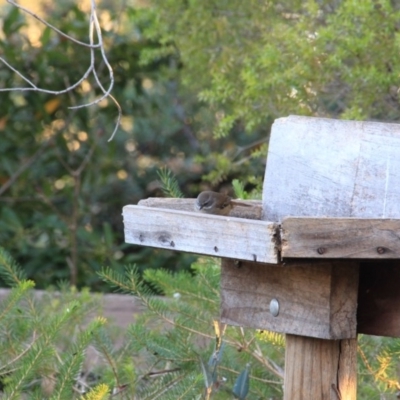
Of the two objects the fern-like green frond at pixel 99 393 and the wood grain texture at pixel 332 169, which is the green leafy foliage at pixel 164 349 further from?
the wood grain texture at pixel 332 169

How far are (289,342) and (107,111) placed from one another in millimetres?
4287

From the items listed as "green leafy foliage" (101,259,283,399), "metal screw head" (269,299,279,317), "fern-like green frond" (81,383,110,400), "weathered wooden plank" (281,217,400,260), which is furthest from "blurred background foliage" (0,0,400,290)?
"fern-like green frond" (81,383,110,400)

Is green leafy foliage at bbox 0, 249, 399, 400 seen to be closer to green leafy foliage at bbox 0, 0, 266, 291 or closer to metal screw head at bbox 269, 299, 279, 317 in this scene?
metal screw head at bbox 269, 299, 279, 317

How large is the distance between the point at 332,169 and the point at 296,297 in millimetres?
327

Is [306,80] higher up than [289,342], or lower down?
higher up

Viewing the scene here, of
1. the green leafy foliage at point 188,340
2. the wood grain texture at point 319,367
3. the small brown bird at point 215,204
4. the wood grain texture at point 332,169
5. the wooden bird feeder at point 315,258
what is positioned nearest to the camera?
the wooden bird feeder at point 315,258

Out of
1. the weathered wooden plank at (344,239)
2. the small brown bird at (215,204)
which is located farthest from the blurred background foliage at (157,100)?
the weathered wooden plank at (344,239)

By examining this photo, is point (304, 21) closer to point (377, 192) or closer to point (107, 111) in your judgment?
point (377, 192)

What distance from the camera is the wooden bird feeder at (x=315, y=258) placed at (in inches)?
80.6

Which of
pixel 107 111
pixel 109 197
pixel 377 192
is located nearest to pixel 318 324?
pixel 377 192

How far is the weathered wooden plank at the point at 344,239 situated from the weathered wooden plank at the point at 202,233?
0.05m

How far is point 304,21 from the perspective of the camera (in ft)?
11.0

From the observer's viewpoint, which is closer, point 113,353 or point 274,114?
point 113,353

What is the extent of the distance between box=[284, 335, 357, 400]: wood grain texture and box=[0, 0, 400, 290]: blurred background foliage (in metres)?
1.10
